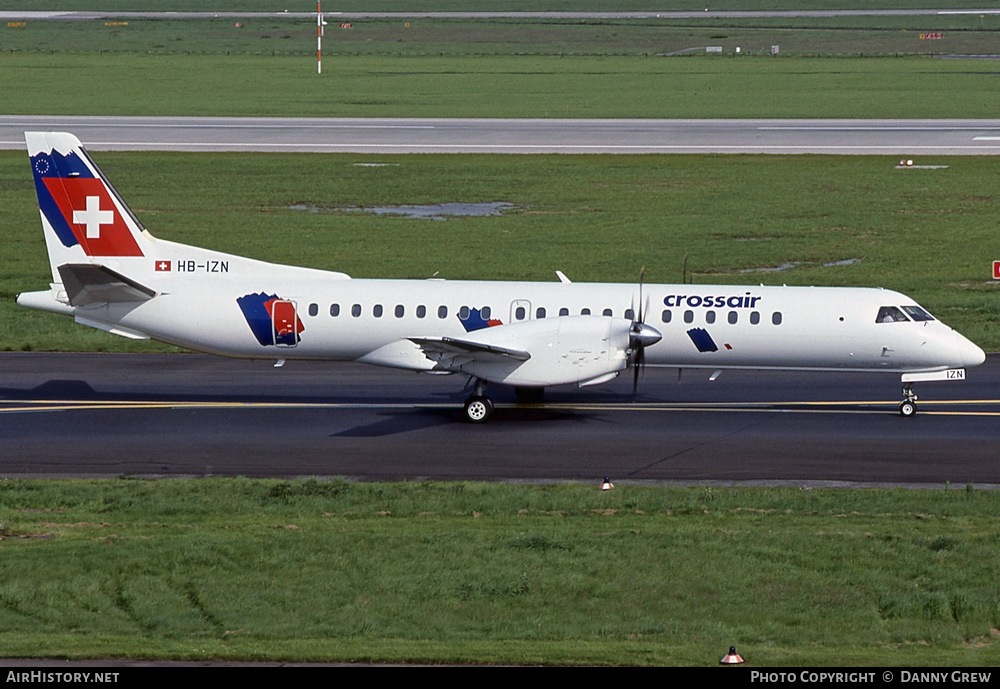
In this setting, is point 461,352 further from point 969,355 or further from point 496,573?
point 969,355

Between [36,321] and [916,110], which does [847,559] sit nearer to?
[36,321]

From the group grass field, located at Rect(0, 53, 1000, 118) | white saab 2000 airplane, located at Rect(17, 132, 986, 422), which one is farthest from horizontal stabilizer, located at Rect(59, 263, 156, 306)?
grass field, located at Rect(0, 53, 1000, 118)

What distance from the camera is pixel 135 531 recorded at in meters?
21.5

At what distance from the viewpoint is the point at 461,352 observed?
28.8 metres

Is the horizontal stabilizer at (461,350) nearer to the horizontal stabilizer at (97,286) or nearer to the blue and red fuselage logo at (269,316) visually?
the blue and red fuselage logo at (269,316)

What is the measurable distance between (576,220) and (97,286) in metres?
30.4

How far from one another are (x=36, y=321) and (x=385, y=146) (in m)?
35.6

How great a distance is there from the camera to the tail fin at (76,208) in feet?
102

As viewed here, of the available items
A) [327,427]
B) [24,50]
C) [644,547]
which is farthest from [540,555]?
[24,50]

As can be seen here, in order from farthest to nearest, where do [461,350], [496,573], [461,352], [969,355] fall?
[969,355] → [461,352] → [461,350] → [496,573]

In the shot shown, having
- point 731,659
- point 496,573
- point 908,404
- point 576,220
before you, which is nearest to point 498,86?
point 576,220

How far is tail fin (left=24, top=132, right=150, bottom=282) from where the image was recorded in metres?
31.2

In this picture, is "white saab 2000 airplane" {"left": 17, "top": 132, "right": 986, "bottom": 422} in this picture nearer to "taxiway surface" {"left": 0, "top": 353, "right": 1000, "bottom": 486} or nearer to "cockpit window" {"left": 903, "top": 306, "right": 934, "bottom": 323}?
"cockpit window" {"left": 903, "top": 306, "right": 934, "bottom": 323}

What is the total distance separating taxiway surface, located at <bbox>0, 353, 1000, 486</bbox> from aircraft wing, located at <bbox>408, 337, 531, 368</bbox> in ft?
5.14
